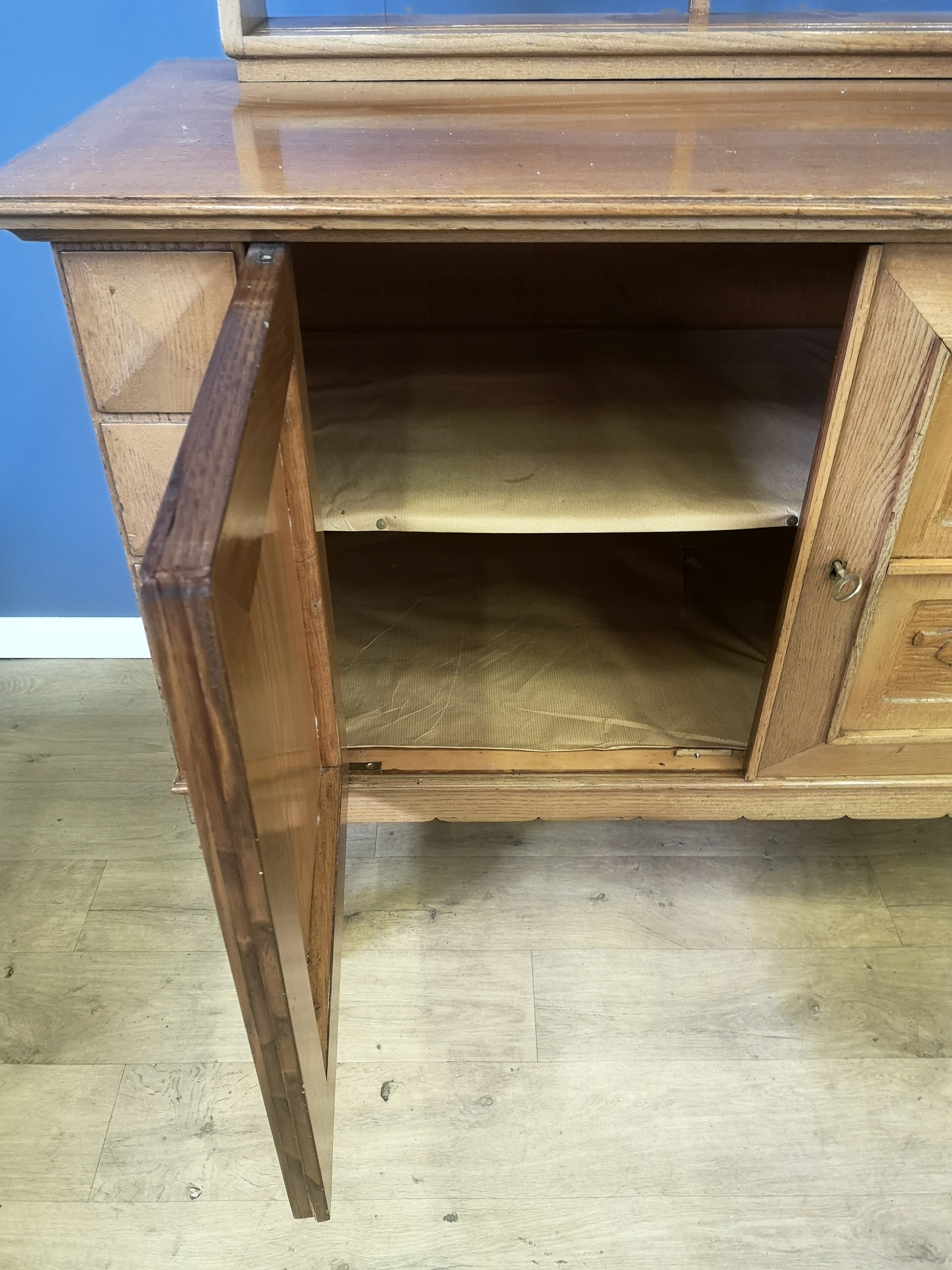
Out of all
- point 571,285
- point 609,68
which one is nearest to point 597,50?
point 609,68

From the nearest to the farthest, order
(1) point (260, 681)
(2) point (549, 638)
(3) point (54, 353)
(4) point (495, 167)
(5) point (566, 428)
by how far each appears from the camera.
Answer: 1. (1) point (260, 681)
2. (4) point (495, 167)
3. (5) point (566, 428)
4. (2) point (549, 638)
5. (3) point (54, 353)

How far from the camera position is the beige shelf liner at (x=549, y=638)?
1.04 metres

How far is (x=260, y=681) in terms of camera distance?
53 centimetres

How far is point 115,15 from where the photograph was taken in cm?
108

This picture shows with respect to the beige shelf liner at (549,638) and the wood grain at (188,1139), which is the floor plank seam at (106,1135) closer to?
the wood grain at (188,1139)

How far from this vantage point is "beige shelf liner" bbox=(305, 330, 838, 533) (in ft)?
2.91

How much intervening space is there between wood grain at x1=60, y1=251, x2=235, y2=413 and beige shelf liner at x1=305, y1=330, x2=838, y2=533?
7.7 inches

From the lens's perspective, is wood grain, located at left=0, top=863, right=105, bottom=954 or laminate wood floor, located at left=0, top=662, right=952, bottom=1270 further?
wood grain, located at left=0, top=863, right=105, bottom=954

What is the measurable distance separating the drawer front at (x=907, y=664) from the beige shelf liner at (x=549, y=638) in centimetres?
14

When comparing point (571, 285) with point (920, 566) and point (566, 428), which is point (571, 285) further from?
point (920, 566)

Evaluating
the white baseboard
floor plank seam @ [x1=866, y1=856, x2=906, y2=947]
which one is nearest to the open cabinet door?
floor plank seam @ [x1=866, y1=856, x2=906, y2=947]

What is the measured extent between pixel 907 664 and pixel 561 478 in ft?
1.22

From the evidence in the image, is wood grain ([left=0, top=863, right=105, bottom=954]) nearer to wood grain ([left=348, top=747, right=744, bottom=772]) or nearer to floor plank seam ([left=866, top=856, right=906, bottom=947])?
wood grain ([left=348, top=747, right=744, bottom=772])

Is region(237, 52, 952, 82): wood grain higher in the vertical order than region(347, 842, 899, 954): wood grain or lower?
higher
